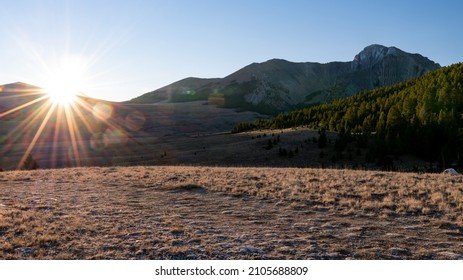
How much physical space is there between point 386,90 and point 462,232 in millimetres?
125738

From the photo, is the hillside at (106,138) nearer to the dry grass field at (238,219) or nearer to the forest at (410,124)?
the forest at (410,124)

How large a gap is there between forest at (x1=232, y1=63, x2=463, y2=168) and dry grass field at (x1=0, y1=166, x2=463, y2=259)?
32363 mm

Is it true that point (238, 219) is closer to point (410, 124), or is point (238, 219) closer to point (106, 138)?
point (410, 124)

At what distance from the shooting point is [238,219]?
13789 mm

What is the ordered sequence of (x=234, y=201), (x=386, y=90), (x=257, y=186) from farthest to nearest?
(x=386, y=90) → (x=257, y=186) → (x=234, y=201)

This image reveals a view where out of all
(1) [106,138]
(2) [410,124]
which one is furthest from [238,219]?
(1) [106,138]

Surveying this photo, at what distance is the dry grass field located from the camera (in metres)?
9.77

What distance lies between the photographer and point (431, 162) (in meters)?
49.3

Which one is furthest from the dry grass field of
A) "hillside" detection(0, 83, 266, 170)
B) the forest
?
"hillside" detection(0, 83, 266, 170)

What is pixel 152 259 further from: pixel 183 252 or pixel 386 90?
pixel 386 90

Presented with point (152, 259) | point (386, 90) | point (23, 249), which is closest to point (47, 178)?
point (23, 249)

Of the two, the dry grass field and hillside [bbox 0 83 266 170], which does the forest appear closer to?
hillside [bbox 0 83 266 170]

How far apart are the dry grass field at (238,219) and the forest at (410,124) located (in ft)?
106

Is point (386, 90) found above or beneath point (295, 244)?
above
